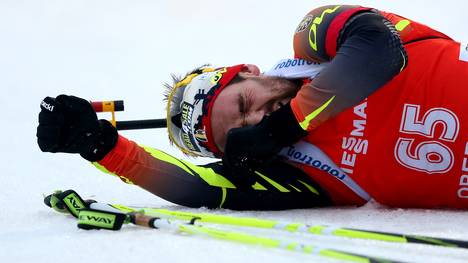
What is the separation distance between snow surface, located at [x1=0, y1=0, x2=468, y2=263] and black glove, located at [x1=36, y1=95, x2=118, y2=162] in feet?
0.46

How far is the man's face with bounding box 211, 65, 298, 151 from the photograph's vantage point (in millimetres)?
1197

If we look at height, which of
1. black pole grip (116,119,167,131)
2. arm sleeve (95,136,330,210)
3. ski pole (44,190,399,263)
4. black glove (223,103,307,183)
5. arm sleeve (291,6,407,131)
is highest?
arm sleeve (291,6,407,131)

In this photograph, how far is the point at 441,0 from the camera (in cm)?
285

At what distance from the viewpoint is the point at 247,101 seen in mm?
1211

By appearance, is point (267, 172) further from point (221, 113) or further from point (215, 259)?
point (215, 259)

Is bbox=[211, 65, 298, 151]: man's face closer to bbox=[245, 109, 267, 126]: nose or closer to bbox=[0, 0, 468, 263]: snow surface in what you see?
bbox=[245, 109, 267, 126]: nose

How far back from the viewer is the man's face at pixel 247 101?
120cm

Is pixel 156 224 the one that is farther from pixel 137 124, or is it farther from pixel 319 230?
pixel 137 124

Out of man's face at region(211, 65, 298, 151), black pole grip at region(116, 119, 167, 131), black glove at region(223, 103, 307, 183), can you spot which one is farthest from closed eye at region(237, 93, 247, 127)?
black pole grip at region(116, 119, 167, 131)

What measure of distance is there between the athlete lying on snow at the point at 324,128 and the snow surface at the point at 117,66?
75 mm

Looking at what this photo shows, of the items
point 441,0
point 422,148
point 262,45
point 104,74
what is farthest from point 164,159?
point 441,0

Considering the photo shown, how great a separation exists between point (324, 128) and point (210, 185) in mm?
261

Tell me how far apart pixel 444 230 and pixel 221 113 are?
525 millimetres

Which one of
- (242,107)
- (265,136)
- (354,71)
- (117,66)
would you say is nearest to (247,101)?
(242,107)
